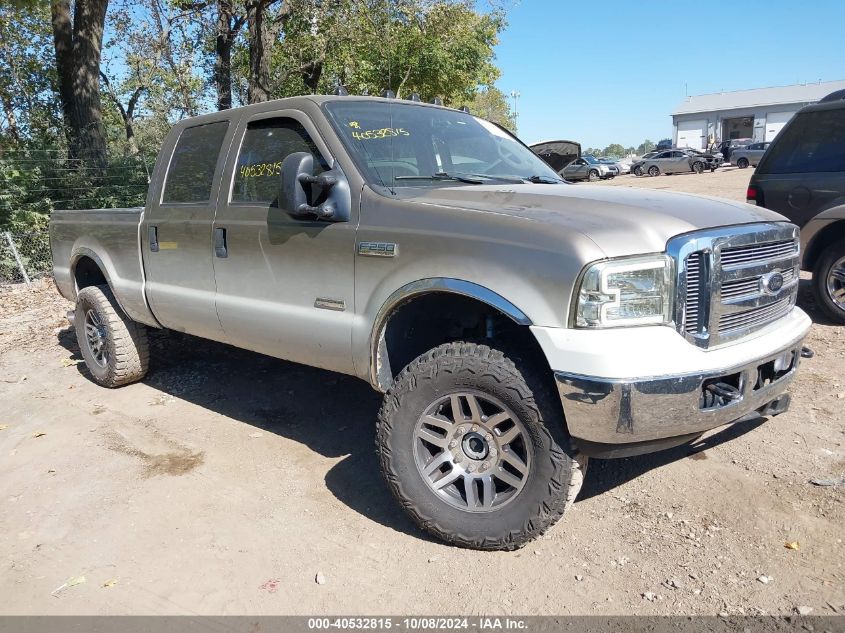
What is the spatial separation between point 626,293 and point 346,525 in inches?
71.5

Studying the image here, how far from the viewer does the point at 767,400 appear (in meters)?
2.89

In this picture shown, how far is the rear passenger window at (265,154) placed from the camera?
148 inches

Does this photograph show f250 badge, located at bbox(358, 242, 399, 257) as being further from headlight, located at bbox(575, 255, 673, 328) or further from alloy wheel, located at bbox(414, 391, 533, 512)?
headlight, located at bbox(575, 255, 673, 328)

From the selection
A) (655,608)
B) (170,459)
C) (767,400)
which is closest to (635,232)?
(767,400)

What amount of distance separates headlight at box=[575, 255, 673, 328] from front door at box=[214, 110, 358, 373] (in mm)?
1299

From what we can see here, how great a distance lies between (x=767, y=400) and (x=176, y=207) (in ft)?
12.5

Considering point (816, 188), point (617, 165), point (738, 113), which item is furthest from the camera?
point (738, 113)

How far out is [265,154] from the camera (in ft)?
13.0

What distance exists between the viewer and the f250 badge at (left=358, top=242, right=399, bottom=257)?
313cm

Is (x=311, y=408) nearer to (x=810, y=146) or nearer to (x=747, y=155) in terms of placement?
(x=810, y=146)

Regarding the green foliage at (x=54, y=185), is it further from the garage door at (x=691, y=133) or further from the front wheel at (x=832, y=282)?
the garage door at (x=691, y=133)

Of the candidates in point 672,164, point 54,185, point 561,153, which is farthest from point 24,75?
point 672,164

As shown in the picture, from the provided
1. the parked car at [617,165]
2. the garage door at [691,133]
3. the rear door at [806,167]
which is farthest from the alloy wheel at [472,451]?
the garage door at [691,133]

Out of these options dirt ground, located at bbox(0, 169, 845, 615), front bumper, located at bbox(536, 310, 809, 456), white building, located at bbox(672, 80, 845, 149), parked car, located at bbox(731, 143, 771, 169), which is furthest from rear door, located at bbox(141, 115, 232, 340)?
white building, located at bbox(672, 80, 845, 149)
